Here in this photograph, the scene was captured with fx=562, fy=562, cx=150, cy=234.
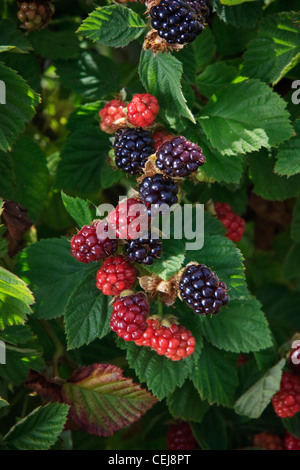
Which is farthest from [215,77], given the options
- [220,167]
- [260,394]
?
[260,394]

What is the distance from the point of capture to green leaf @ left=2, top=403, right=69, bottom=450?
1053 millimetres

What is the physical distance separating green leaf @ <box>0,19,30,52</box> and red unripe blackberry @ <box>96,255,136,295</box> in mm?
509

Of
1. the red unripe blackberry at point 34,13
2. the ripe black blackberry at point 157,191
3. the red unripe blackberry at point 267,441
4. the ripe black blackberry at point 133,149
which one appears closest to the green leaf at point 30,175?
the red unripe blackberry at point 34,13

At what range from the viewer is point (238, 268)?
1.01m

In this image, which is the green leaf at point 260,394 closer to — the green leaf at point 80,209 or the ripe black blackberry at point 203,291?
the ripe black blackberry at point 203,291

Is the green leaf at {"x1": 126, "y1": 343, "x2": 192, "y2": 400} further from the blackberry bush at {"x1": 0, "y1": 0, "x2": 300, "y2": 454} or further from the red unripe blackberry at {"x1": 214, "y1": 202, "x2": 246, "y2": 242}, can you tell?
the red unripe blackberry at {"x1": 214, "y1": 202, "x2": 246, "y2": 242}

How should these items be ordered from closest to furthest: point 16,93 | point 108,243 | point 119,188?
point 108,243, point 16,93, point 119,188

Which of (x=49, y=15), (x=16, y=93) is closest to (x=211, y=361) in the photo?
(x=16, y=93)

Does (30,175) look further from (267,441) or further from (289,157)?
(267,441)

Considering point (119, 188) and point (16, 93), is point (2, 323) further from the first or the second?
point (119, 188)

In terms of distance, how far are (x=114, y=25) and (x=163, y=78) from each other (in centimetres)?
13

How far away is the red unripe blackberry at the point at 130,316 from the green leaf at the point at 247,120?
33 cm

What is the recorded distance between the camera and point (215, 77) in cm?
120
